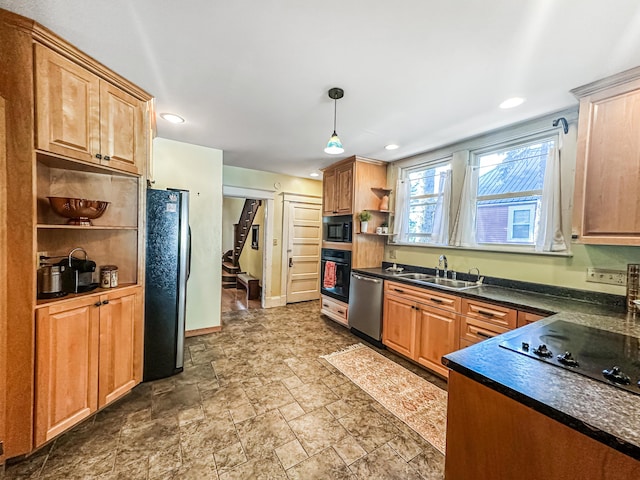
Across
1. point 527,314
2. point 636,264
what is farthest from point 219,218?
point 636,264

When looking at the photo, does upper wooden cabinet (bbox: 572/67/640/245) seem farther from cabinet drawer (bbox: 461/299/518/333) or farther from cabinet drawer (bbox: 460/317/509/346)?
cabinet drawer (bbox: 460/317/509/346)

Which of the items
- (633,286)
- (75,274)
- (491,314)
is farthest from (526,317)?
(75,274)

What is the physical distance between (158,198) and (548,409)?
285 cm

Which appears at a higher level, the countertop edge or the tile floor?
the countertop edge

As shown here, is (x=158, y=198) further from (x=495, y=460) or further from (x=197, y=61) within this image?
(x=495, y=460)

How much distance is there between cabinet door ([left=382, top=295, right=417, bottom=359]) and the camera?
2867mm

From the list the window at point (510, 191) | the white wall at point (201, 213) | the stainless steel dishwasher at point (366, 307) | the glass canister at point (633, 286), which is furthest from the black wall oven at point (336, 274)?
the glass canister at point (633, 286)

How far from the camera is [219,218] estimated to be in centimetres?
367

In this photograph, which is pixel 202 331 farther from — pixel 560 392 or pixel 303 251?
pixel 560 392

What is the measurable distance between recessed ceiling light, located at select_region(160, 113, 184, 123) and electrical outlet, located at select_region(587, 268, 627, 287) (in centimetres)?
395

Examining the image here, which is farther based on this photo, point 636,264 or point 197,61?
point 636,264

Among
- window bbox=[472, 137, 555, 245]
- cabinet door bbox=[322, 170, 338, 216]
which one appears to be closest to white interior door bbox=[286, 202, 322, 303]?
cabinet door bbox=[322, 170, 338, 216]

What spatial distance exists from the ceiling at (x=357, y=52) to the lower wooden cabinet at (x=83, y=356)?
66.0 inches

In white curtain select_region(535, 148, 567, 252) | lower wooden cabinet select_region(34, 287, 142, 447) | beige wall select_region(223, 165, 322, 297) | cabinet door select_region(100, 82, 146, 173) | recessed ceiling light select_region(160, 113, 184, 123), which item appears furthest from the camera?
beige wall select_region(223, 165, 322, 297)
